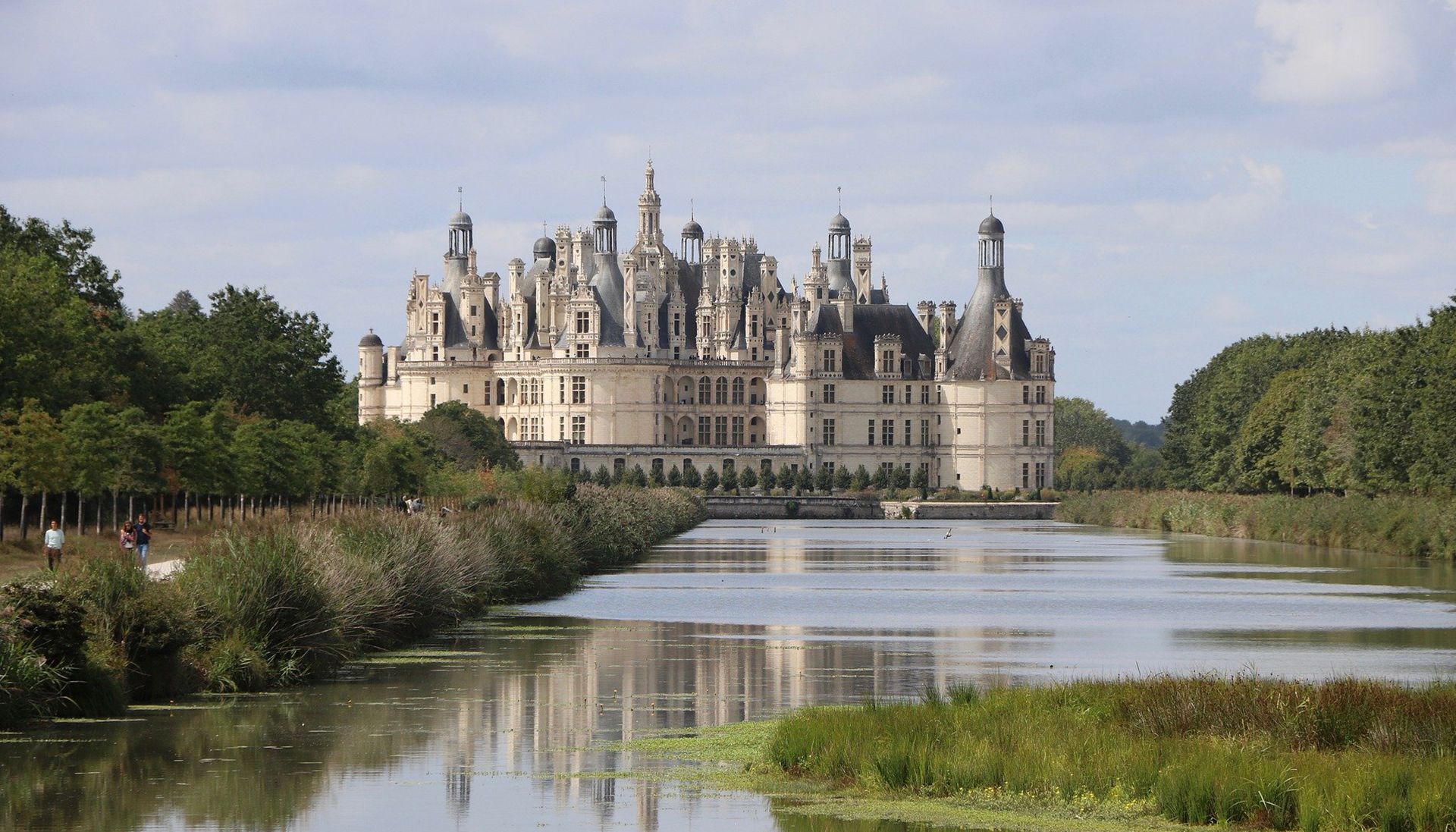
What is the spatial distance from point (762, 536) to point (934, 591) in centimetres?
3555

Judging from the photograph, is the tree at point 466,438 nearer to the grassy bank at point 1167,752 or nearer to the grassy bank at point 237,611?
the grassy bank at point 237,611

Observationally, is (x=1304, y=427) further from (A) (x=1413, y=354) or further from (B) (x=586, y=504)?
(B) (x=586, y=504)

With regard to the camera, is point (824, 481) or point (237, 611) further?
point (824, 481)

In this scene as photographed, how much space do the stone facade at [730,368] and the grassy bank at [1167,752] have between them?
337 feet

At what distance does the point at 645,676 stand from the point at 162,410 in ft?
107

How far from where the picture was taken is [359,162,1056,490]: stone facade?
4796 inches

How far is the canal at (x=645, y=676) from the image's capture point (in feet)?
48.8

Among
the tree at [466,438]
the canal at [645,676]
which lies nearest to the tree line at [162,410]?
the canal at [645,676]

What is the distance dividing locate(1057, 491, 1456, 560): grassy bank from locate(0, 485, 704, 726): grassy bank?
26.4m

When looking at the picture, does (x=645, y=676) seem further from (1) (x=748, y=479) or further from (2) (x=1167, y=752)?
(1) (x=748, y=479)

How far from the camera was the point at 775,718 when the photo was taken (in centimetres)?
1938

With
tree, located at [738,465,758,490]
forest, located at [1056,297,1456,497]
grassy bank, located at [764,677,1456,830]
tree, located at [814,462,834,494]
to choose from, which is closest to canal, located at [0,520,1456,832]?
grassy bank, located at [764,677,1456,830]

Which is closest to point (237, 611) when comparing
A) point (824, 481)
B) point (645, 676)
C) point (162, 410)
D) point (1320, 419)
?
point (645, 676)

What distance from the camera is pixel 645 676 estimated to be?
23.5 meters
